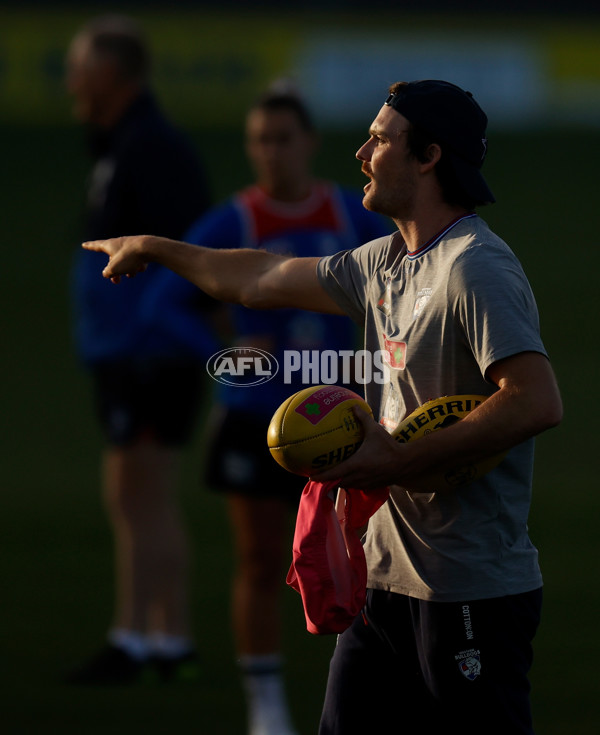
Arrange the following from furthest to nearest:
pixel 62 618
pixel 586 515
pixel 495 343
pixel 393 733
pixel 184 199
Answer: pixel 586 515 → pixel 62 618 → pixel 184 199 → pixel 393 733 → pixel 495 343

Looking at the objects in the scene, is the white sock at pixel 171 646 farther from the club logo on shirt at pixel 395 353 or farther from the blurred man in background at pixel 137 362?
the club logo on shirt at pixel 395 353

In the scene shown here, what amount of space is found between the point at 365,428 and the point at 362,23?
2352 cm

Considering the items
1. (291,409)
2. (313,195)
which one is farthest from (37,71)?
(291,409)

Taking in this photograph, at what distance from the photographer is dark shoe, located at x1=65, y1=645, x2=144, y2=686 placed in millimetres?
5918

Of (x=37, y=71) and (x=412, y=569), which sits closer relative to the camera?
(x=412, y=569)

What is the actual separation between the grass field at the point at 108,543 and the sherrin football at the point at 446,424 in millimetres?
2373

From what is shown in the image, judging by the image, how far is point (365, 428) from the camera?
10.3 ft

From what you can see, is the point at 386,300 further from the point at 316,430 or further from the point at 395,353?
the point at 316,430

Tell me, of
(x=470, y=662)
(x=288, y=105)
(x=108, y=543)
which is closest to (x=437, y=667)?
(x=470, y=662)

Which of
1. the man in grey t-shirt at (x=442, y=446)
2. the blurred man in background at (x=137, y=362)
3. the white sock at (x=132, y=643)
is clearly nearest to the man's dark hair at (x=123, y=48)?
the blurred man in background at (x=137, y=362)

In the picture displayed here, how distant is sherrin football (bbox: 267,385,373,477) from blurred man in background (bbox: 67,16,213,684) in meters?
2.79

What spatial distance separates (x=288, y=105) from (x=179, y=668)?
8.02 ft

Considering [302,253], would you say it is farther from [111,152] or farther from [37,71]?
[37,71]

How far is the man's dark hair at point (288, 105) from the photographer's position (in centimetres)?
553
